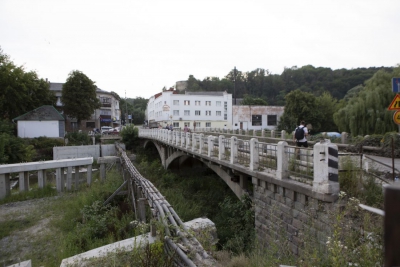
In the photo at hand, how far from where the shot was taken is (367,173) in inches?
214

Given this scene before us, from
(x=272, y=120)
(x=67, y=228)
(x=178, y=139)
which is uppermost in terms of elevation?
(x=272, y=120)

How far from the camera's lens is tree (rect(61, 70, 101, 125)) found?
40031 millimetres

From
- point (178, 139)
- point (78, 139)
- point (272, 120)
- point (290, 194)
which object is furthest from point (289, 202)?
point (272, 120)

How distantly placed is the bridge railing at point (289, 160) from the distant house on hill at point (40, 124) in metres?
29.7

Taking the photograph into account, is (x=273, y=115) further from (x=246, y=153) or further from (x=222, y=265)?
(x=222, y=265)

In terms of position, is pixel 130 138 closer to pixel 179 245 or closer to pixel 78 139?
pixel 78 139

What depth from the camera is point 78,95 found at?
132ft

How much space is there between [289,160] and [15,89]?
3795 centimetres

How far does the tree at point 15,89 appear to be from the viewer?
3325 cm

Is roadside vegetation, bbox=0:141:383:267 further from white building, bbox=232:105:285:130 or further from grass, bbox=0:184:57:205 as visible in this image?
white building, bbox=232:105:285:130

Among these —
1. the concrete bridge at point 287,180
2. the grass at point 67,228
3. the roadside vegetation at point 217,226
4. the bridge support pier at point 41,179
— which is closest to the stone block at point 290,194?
the concrete bridge at point 287,180

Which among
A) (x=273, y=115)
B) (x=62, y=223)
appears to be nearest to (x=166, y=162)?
(x=62, y=223)

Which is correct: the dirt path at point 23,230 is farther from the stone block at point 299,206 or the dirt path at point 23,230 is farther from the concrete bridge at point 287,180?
the stone block at point 299,206

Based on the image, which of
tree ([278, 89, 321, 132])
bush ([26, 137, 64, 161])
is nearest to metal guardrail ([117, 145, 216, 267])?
bush ([26, 137, 64, 161])
